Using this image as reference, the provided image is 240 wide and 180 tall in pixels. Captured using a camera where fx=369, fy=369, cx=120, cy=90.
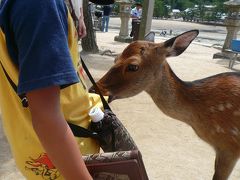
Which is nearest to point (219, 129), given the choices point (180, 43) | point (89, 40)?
point (180, 43)

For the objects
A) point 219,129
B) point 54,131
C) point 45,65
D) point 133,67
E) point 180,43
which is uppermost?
point 45,65

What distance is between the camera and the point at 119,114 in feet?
16.5

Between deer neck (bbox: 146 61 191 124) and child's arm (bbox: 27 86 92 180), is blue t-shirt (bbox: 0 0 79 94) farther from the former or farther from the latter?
deer neck (bbox: 146 61 191 124)

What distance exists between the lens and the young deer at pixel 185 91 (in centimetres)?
269

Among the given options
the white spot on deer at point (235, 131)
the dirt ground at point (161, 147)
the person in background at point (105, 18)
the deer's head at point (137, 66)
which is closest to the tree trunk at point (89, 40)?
the dirt ground at point (161, 147)

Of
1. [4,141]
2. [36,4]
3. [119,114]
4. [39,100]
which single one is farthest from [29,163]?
[119,114]

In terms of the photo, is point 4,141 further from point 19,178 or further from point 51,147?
point 51,147

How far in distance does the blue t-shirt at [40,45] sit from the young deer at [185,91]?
167 centimetres

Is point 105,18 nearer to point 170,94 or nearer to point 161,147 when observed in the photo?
point 161,147

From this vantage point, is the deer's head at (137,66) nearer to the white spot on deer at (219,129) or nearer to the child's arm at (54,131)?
the white spot on deer at (219,129)

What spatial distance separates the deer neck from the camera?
2.84m

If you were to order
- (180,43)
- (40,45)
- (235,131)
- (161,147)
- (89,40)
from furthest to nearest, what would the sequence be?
(89,40) < (161,147) < (180,43) < (235,131) < (40,45)

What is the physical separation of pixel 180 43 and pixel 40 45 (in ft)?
6.62

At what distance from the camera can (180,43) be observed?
2809 mm
